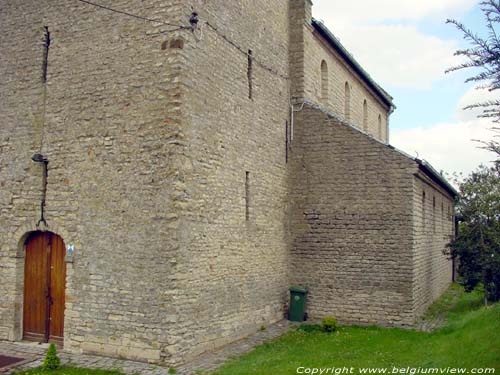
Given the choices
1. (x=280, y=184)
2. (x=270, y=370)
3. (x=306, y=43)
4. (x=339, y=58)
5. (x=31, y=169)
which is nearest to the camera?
(x=270, y=370)

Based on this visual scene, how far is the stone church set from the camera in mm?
9977

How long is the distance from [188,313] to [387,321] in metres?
5.66

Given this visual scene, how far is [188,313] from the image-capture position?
989 cm

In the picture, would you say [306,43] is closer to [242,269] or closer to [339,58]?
[339,58]

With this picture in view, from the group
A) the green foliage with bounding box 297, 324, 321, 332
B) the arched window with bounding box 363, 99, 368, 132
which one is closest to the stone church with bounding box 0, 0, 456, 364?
the green foliage with bounding box 297, 324, 321, 332

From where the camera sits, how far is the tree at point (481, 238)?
15.7 meters

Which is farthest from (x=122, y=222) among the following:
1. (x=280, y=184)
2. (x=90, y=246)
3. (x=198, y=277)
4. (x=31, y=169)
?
(x=280, y=184)

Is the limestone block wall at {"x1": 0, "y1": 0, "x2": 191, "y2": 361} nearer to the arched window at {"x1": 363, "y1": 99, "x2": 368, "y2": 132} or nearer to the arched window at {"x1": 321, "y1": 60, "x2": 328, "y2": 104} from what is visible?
the arched window at {"x1": 321, "y1": 60, "x2": 328, "y2": 104}

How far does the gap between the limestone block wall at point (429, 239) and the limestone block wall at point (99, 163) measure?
22.3 ft

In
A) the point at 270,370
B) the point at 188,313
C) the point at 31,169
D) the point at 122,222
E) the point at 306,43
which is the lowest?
the point at 270,370

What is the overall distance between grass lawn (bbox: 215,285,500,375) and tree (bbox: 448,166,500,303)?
14.4 ft

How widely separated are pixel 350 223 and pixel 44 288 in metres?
7.45

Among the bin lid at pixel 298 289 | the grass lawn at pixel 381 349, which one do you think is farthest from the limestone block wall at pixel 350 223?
the grass lawn at pixel 381 349

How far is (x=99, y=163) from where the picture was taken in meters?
10.6
